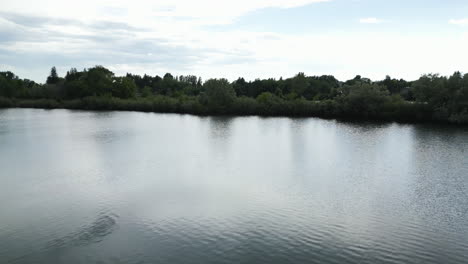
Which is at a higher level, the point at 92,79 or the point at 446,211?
the point at 92,79

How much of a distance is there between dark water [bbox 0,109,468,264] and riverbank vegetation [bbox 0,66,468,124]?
70.4ft

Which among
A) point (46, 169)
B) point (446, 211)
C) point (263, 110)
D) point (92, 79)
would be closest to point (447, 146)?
point (446, 211)

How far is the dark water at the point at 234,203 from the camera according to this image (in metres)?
12.7

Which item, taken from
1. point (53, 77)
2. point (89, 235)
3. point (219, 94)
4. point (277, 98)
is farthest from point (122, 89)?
point (89, 235)

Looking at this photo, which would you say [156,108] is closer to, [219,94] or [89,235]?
[219,94]

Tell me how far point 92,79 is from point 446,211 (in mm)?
90494

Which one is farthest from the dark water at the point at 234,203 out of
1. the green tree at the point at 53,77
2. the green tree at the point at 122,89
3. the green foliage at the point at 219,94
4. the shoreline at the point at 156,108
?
the green tree at the point at 53,77

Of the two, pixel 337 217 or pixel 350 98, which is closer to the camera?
pixel 337 217

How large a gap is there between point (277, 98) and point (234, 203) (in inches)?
2211

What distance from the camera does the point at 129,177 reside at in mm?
22719

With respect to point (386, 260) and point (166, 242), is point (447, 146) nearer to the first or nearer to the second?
point (386, 260)

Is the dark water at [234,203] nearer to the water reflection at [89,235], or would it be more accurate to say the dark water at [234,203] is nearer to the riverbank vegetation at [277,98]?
the water reflection at [89,235]

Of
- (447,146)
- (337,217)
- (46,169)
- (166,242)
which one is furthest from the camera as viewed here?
(447,146)

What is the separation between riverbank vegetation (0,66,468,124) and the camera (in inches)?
2106
